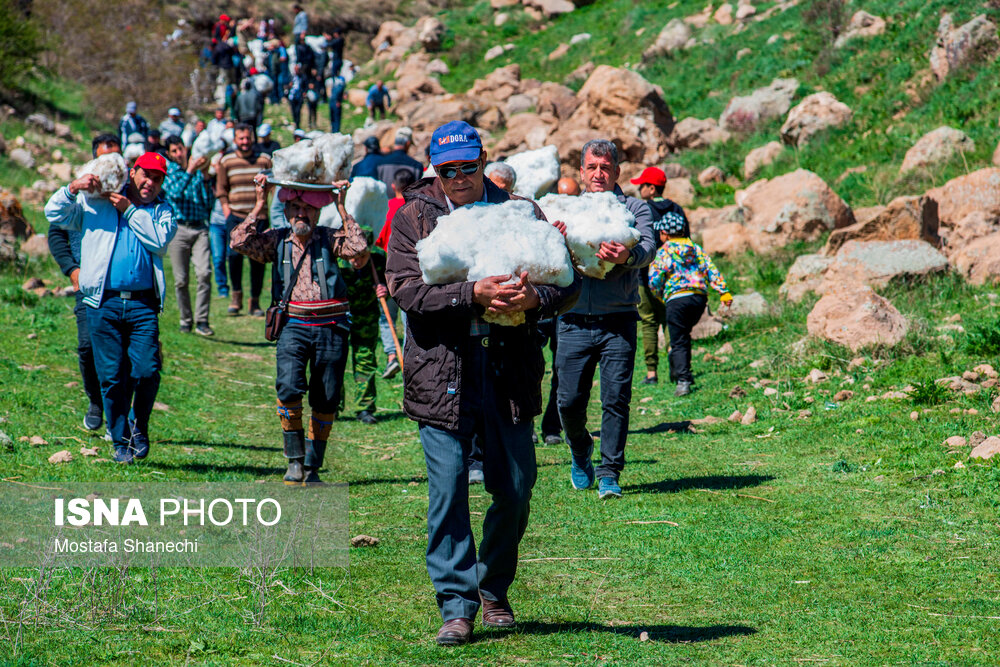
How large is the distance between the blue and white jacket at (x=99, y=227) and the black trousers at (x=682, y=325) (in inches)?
196

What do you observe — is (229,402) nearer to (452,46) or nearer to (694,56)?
(694,56)

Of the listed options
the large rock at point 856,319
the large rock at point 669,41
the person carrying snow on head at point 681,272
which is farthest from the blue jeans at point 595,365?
the large rock at point 669,41

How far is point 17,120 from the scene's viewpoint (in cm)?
2745

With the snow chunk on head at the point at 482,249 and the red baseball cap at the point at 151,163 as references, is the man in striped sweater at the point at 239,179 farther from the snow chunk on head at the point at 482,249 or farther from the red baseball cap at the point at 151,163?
the snow chunk on head at the point at 482,249

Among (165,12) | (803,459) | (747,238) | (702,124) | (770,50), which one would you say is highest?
(165,12)

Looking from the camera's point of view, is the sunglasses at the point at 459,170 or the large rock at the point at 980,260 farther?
the large rock at the point at 980,260

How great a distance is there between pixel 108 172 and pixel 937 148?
12687 millimetres

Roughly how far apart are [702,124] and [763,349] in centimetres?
1137

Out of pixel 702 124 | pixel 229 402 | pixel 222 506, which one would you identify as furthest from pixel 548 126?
pixel 222 506

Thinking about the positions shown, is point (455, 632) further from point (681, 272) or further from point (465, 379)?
point (681, 272)

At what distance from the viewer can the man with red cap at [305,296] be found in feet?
23.9

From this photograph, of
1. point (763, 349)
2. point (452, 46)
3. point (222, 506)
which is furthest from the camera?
point (452, 46)

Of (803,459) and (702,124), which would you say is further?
(702,124)

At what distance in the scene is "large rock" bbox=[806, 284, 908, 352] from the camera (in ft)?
35.4
